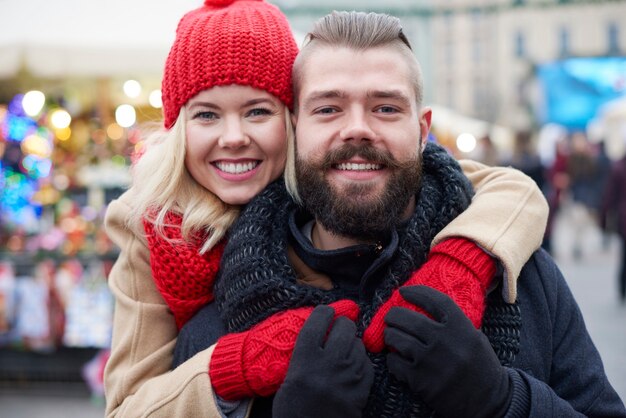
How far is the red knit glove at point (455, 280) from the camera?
6.37ft

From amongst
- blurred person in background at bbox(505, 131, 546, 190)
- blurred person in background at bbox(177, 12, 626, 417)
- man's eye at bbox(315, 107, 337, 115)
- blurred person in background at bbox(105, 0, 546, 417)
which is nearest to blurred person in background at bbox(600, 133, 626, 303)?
blurred person in background at bbox(505, 131, 546, 190)

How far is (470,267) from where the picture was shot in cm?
198

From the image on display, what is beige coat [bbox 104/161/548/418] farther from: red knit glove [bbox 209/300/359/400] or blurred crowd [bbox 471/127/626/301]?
blurred crowd [bbox 471/127/626/301]

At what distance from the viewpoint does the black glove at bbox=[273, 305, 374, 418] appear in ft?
5.93

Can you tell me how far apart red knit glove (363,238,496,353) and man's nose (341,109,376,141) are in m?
0.39

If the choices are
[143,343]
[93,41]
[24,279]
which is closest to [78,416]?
[24,279]

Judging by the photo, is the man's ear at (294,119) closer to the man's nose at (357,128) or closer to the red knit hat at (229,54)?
the red knit hat at (229,54)

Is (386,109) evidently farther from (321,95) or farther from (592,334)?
(592,334)

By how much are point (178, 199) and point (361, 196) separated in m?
0.76

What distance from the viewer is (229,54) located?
93.7 inches

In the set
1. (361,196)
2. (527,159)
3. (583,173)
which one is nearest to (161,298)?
(361,196)

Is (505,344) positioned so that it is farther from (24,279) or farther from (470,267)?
(24,279)

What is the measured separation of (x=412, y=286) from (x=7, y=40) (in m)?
4.76

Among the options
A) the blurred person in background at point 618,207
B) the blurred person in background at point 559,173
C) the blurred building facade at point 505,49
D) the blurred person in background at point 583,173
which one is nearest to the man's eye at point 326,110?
the blurred person in background at point 618,207
